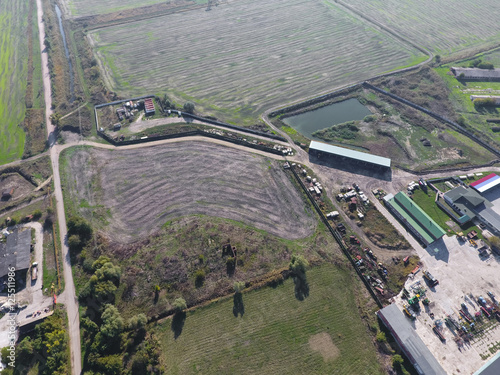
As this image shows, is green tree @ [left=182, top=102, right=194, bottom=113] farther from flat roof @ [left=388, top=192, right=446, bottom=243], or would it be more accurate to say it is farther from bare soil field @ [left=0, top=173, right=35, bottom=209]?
A: flat roof @ [left=388, top=192, right=446, bottom=243]

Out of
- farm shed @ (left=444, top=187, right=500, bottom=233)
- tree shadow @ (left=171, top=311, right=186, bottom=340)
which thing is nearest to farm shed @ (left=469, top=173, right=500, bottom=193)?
farm shed @ (left=444, top=187, right=500, bottom=233)

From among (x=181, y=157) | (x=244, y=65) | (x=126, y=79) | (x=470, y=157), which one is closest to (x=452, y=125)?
(x=470, y=157)

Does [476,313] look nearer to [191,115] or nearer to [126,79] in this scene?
[191,115]

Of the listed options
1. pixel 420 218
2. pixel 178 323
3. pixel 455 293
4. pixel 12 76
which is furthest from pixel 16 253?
pixel 455 293

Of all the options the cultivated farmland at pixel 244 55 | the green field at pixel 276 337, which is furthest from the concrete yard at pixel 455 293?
the cultivated farmland at pixel 244 55

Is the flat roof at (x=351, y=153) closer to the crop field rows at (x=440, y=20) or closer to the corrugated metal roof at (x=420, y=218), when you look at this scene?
the corrugated metal roof at (x=420, y=218)
